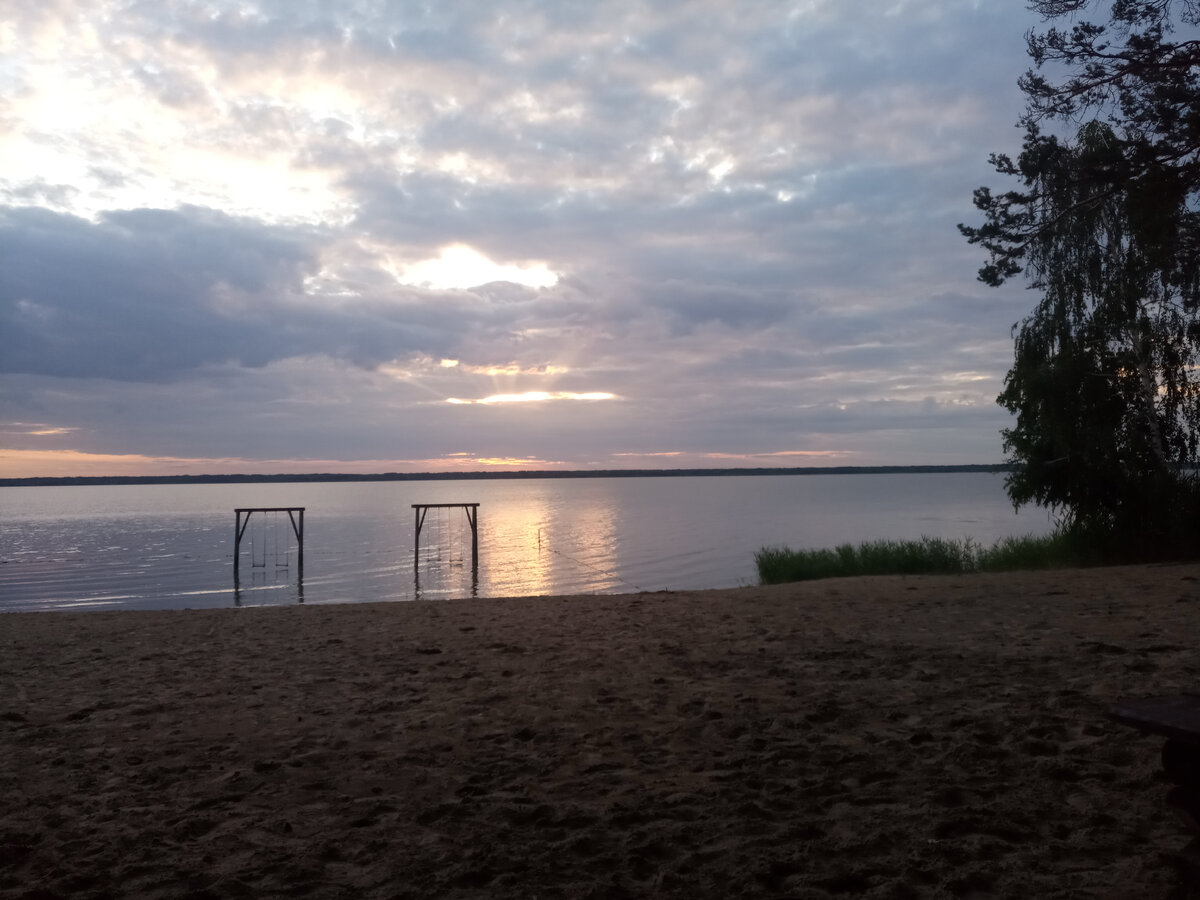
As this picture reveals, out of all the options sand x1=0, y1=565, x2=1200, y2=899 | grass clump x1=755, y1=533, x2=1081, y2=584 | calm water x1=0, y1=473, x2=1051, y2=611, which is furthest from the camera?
calm water x1=0, y1=473, x2=1051, y2=611

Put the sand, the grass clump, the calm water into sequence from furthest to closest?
the calm water < the grass clump < the sand

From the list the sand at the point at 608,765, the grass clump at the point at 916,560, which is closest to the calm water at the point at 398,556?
the grass clump at the point at 916,560

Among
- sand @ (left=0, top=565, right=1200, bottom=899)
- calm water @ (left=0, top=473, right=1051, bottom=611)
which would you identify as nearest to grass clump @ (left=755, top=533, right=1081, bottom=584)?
calm water @ (left=0, top=473, right=1051, bottom=611)

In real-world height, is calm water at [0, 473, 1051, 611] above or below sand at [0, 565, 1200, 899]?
below

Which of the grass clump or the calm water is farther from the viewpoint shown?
the calm water

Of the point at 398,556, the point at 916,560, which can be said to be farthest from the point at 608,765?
the point at 398,556

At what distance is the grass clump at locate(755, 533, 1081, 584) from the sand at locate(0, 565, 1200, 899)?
10.0 m

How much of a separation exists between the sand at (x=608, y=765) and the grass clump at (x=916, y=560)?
1003 cm

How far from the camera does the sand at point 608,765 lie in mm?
3570

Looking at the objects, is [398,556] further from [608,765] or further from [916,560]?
[608,765]

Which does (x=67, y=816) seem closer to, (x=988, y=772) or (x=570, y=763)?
(x=570, y=763)

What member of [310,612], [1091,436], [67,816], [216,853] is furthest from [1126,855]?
[1091,436]

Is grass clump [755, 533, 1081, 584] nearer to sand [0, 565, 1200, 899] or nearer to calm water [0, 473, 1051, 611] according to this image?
calm water [0, 473, 1051, 611]

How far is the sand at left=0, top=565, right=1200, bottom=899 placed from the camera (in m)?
3.57
